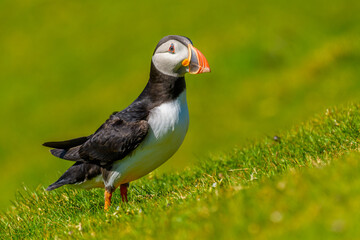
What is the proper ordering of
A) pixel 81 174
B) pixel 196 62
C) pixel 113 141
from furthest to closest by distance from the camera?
pixel 81 174 < pixel 113 141 < pixel 196 62

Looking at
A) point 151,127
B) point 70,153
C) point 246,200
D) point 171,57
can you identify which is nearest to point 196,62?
point 171,57

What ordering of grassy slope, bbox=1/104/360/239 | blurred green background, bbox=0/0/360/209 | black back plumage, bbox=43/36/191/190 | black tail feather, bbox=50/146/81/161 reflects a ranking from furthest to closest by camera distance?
blurred green background, bbox=0/0/360/209
black tail feather, bbox=50/146/81/161
black back plumage, bbox=43/36/191/190
grassy slope, bbox=1/104/360/239

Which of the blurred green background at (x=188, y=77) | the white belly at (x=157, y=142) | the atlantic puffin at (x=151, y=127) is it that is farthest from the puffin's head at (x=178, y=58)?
the blurred green background at (x=188, y=77)

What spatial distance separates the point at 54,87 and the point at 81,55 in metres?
2.01

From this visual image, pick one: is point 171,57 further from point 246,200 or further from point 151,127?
point 246,200

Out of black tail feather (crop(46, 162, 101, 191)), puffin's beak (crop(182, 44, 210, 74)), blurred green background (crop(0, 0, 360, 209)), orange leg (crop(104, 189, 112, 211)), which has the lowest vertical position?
blurred green background (crop(0, 0, 360, 209))

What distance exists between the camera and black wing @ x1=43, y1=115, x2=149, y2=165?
714cm

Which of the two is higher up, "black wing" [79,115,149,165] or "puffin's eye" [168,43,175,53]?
"puffin's eye" [168,43,175,53]

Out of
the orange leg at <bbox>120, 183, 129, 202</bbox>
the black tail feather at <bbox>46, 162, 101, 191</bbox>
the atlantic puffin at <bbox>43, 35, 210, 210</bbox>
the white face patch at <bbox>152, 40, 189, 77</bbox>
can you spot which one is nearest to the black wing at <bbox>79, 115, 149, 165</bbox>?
the atlantic puffin at <bbox>43, 35, 210, 210</bbox>

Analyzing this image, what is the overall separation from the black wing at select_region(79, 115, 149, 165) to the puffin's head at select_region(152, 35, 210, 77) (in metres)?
0.78

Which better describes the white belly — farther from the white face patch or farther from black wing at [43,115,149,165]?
the white face patch

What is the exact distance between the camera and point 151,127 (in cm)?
712

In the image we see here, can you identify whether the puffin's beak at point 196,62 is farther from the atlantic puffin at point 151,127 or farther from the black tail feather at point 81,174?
the black tail feather at point 81,174

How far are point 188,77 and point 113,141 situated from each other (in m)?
12.8
